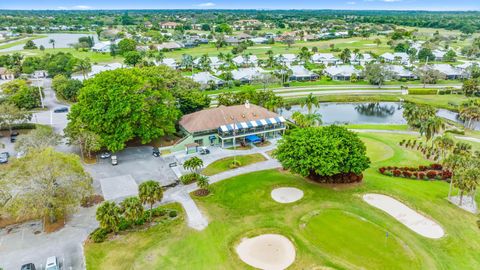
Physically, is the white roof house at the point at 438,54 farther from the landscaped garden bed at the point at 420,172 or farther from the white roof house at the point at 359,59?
the landscaped garden bed at the point at 420,172

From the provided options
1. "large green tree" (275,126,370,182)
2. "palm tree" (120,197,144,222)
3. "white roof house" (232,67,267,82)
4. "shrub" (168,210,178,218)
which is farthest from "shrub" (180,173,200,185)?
"white roof house" (232,67,267,82)

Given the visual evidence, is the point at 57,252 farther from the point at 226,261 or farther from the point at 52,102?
the point at 52,102

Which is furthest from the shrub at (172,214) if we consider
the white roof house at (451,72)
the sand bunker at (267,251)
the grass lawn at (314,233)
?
the white roof house at (451,72)

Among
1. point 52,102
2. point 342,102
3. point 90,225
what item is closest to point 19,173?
point 90,225

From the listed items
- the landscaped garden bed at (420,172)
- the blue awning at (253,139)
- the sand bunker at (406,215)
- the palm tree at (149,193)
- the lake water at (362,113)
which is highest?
the palm tree at (149,193)

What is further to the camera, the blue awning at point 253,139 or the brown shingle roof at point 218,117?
the blue awning at point 253,139

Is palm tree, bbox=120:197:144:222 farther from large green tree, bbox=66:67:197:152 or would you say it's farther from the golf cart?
the golf cart

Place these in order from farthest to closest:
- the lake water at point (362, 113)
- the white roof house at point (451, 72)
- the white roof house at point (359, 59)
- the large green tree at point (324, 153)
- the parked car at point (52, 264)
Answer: the white roof house at point (359, 59) → the white roof house at point (451, 72) → the lake water at point (362, 113) → the large green tree at point (324, 153) → the parked car at point (52, 264)
